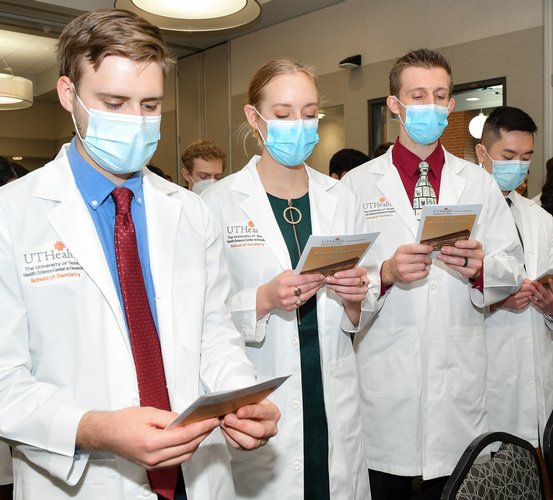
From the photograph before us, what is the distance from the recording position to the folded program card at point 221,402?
107cm

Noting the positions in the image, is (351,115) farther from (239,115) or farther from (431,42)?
(239,115)

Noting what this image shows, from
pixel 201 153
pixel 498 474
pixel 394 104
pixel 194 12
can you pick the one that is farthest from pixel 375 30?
pixel 498 474

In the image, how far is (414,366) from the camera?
2.24m

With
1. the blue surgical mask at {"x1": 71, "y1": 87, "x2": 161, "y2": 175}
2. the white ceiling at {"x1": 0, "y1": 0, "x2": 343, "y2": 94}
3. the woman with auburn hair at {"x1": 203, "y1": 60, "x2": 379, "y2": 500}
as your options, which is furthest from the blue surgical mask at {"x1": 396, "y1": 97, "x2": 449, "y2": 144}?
the white ceiling at {"x1": 0, "y1": 0, "x2": 343, "y2": 94}

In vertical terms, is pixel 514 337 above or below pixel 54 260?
below

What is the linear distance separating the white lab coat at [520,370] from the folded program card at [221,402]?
176 cm

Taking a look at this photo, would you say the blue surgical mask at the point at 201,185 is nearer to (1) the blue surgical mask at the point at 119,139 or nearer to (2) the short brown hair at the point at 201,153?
(2) the short brown hair at the point at 201,153

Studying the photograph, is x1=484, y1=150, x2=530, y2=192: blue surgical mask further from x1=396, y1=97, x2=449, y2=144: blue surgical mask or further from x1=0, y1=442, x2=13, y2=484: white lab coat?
x1=0, y1=442, x2=13, y2=484: white lab coat

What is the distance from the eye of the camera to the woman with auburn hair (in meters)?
1.86

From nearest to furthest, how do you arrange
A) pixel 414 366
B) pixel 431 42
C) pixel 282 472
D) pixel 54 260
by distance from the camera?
pixel 54 260, pixel 282 472, pixel 414 366, pixel 431 42

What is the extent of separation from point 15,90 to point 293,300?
5513mm

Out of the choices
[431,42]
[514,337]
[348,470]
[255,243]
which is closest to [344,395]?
[348,470]

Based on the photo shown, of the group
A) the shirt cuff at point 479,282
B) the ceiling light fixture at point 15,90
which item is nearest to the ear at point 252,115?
the shirt cuff at point 479,282

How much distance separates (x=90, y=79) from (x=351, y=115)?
230 inches
